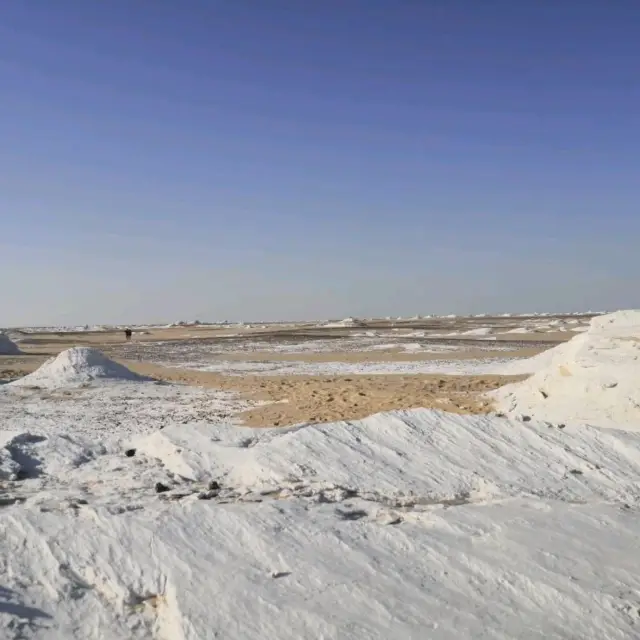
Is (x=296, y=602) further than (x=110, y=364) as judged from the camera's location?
No

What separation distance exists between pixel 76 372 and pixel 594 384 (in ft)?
44.6

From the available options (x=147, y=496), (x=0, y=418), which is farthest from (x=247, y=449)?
(x=0, y=418)

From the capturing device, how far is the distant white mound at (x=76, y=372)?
54.3 ft

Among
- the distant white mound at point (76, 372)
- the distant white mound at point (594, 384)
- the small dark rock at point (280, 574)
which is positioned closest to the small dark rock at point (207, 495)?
the small dark rock at point (280, 574)

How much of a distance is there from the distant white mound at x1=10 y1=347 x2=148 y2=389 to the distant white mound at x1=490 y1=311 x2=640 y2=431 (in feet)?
36.1

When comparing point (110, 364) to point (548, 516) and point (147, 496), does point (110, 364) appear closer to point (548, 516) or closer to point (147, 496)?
point (147, 496)

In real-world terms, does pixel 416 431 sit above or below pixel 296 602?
above

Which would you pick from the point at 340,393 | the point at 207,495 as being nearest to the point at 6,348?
the point at 340,393

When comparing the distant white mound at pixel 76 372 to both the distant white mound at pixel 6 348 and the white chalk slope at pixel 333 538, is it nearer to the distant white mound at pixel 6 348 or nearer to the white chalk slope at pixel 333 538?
the white chalk slope at pixel 333 538

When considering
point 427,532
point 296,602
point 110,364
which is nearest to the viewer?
point 296,602

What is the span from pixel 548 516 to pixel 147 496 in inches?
130

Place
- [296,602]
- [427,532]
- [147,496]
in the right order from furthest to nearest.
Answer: [147,496], [427,532], [296,602]

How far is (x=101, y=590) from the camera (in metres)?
3.80

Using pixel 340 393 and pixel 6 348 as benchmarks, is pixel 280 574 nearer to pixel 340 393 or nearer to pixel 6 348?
pixel 340 393
